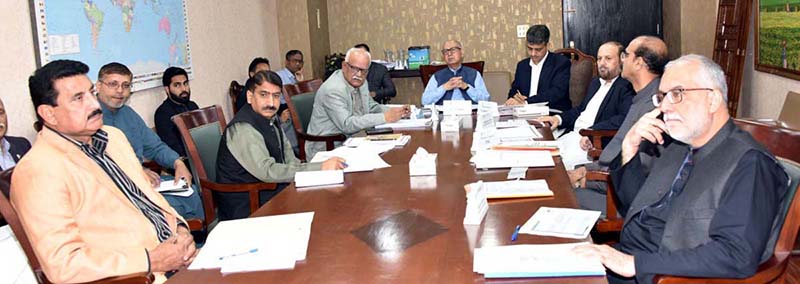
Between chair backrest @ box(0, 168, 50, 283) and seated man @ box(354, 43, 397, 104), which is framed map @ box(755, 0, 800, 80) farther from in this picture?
chair backrest @ box(0, 168, 50, 283)

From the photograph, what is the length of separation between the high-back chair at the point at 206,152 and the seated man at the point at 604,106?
1.89 meters

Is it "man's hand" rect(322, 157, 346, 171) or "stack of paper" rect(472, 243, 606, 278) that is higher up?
"man's hand" rect(322, 157, 346, 171)

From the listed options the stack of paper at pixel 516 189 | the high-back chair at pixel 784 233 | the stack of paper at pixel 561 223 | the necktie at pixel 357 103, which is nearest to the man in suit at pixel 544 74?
the necktie at pixel 357 103

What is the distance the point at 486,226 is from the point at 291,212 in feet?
2.28

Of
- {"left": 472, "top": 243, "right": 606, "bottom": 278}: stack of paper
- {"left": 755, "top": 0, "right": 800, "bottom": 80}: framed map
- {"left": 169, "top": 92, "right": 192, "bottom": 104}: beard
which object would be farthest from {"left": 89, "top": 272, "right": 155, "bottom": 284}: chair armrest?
{"left": 755, "top": 0, "right": 800, "bottom": 80}: framed map

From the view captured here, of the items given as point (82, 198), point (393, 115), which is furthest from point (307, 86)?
point (82, 198)

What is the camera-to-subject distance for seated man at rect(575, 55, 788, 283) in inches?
76.9

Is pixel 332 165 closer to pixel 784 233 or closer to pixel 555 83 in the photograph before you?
pixel 784 233

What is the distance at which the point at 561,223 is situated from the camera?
2.22 meters

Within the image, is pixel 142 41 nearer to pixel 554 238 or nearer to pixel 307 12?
pixel 307 12

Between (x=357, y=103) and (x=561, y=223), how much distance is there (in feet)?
10.3

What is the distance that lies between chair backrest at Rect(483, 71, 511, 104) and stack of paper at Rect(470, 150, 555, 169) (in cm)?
495

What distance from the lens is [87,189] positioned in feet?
7.68

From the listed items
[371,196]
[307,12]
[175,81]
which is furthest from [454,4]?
[371,196]
